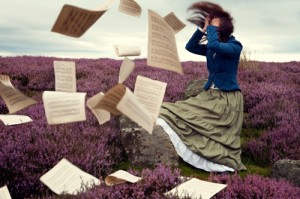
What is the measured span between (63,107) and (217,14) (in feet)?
10.8

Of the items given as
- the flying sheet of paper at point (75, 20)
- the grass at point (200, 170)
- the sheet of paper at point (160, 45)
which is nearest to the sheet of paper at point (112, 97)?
the sheet of paper at point (160, 45)

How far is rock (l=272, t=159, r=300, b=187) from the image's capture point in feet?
15.8

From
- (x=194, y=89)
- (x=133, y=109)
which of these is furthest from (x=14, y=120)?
(x=133, y=109)

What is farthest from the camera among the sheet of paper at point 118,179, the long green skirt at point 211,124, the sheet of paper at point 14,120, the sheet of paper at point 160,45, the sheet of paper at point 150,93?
the long green skirt at point 211,124

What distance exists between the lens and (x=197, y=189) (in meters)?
3.97

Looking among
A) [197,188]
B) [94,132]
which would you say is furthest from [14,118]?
[197,188]

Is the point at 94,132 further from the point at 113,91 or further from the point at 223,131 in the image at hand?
the point at 113,91

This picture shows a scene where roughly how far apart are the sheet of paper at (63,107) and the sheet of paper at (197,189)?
4.13 ft

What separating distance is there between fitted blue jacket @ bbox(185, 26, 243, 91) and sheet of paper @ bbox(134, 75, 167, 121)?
95.0 inches

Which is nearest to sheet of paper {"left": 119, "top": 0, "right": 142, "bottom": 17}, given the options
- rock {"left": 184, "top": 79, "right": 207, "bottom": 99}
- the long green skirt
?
the long green skirt

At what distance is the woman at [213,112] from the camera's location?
565 centimetres

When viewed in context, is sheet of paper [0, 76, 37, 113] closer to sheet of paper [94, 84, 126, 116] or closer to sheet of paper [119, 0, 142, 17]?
sheet of paper [94, 84, 126, 116]

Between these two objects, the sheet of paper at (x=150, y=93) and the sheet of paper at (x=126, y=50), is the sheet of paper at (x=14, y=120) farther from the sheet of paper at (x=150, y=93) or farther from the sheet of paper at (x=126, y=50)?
the sheet of paper at (x=150, y=93)

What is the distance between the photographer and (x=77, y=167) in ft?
14.5
